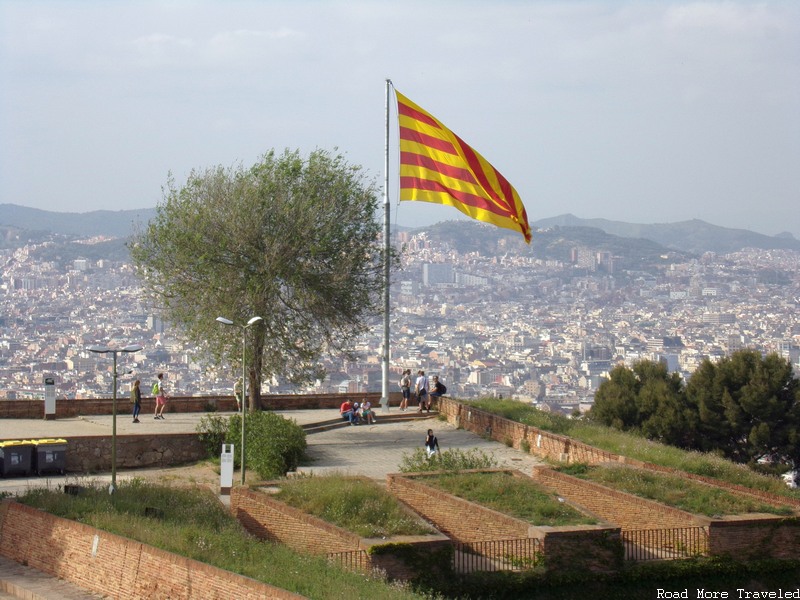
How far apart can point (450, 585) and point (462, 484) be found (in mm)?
4291

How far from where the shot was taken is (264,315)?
27.2 meters

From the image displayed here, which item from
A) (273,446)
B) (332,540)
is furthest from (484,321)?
(332,540)

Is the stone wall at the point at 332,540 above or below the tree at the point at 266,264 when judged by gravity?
below

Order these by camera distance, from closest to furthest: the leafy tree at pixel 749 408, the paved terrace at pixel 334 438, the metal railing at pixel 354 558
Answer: the metal railing at pixel 354 558 → the paved terrace at pixel 334 438 → the leafy tree at pixel 749 408

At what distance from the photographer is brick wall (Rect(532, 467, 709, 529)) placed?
1808 centimetres

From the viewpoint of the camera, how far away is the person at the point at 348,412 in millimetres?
29688

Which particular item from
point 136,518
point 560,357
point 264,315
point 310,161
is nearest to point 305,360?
point 264,315

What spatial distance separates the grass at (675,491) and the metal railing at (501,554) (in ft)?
10.8

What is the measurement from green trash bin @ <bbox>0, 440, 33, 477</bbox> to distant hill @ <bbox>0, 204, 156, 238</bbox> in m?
123

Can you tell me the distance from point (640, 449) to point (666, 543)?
6.14 metres

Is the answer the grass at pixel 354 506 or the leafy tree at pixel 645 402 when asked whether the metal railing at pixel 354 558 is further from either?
the leafy tree at pixel 645 402

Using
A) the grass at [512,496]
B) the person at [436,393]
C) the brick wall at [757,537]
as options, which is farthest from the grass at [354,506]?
the person at [436,393]

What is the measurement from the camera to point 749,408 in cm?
3697

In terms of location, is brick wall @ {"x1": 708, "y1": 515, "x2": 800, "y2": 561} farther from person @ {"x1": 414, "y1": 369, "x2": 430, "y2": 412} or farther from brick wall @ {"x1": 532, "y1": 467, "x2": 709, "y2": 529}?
person @ {"x1": 414, "y1": 369, "x2": 430, "y2": 412}
